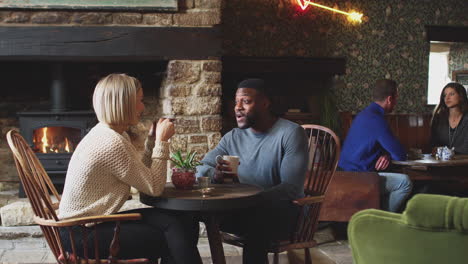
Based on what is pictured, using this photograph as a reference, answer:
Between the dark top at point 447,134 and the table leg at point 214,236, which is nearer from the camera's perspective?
the table leg at point 214,236

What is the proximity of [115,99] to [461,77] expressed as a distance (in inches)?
212

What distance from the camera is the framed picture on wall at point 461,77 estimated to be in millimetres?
6570

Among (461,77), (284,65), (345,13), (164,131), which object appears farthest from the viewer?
(461,77)

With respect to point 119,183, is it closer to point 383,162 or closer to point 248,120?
point 248,120

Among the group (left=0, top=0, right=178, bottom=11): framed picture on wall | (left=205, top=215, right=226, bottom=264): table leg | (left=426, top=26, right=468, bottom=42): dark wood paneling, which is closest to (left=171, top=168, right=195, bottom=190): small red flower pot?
(left=205, top=215, right=226, bottom=264): table leg

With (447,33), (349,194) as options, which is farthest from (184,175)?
(447,33)

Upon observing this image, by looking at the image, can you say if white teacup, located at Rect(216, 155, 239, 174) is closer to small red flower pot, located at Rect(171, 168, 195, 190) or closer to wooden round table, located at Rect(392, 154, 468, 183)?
small red flower pot, located at Rect(171, 168, 195, 190)

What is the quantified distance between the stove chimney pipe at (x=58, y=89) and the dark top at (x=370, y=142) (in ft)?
7.82

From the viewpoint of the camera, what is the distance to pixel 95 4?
165 inches

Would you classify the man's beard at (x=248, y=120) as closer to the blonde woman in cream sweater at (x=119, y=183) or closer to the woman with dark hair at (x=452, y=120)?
the blonde woman in cream sweater at (x=119, y=183)

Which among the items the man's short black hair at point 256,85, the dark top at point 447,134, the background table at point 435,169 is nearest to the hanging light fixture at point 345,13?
the dark top at point 447,134

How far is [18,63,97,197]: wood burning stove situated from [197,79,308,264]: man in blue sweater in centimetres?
185

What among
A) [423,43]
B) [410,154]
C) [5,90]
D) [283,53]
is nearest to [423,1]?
[423,43]

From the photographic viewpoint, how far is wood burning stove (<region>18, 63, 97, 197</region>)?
4453 millimetres
